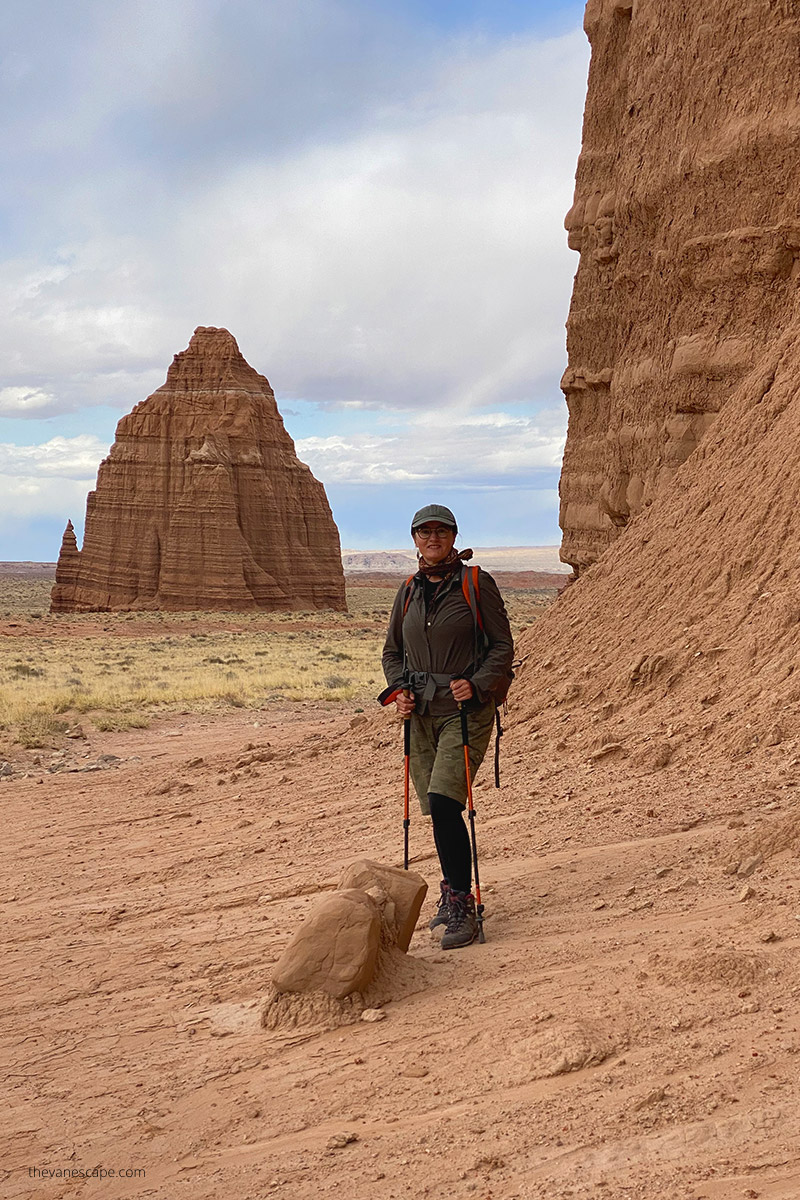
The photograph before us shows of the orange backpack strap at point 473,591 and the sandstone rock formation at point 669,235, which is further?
the sandstone rock formation at point 669,235

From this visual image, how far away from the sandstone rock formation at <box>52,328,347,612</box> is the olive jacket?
54.2 metres

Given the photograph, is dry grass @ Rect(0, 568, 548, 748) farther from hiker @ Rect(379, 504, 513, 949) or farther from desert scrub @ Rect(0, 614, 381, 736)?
hiker @ Rect(379, 504, 513, 949)

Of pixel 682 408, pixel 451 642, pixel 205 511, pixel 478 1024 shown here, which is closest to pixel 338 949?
pixel 478 1024

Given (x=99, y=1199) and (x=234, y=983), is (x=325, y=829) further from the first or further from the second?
(x=99, y=1199)

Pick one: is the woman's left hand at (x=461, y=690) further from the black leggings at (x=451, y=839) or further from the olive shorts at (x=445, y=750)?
the black leggings at (x=451, y=839)

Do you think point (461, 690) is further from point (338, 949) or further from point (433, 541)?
point (338, 949)

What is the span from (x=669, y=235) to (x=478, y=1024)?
9.87 meters

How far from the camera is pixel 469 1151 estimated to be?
10.4 ft

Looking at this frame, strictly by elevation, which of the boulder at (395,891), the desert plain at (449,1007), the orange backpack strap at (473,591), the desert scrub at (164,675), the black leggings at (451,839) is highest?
the orange backpack strap at (473,591)

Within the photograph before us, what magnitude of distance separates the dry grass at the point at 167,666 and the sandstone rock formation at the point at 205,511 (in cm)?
470

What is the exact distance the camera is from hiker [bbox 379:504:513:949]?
4957 millimetres

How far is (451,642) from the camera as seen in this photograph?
16.6 feet

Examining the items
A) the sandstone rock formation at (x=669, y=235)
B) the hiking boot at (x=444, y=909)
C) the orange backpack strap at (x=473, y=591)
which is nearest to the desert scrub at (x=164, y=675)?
the sandstone rock formation at (x=669, y=235)

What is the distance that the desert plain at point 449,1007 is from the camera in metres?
3.14
